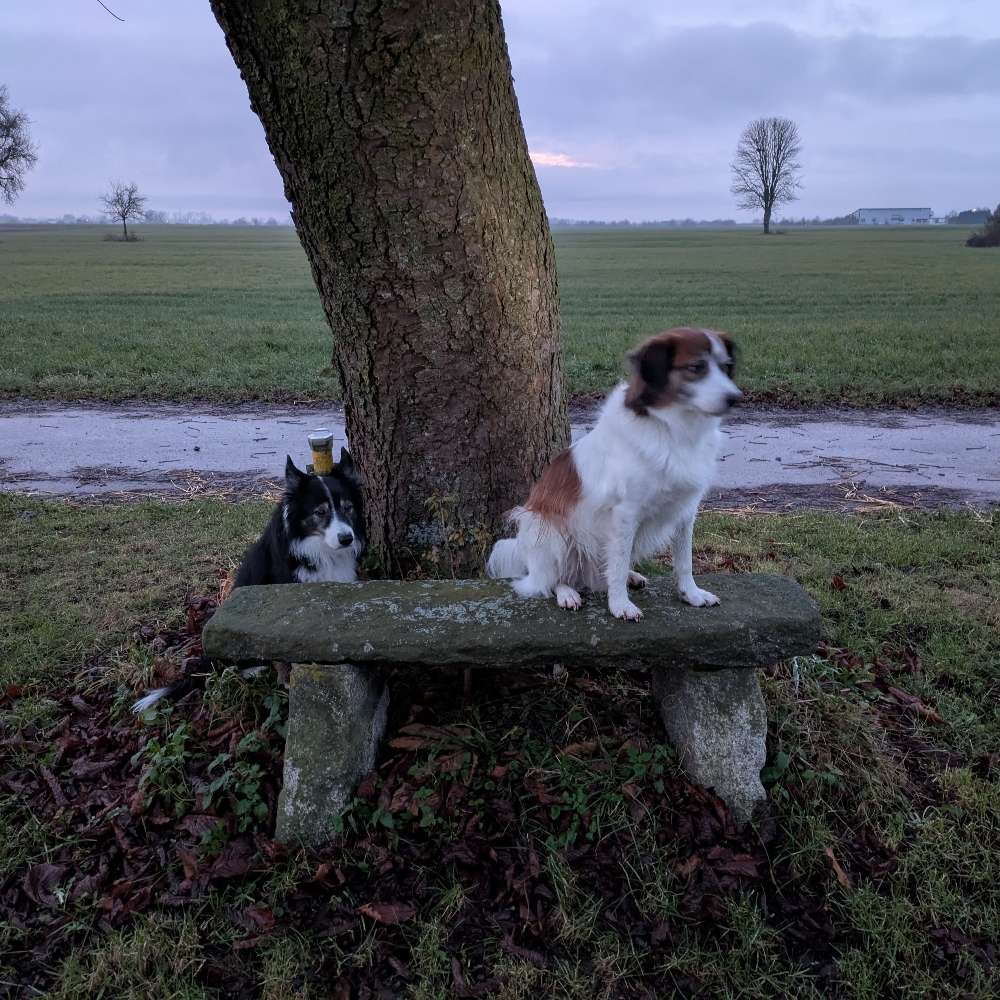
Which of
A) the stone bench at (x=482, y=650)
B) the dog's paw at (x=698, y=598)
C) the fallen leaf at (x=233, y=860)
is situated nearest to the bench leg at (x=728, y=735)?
the stone bench at (x=482, y=650)

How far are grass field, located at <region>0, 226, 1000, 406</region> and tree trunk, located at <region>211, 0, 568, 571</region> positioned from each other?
565cm

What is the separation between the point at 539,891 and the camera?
9.44 feet

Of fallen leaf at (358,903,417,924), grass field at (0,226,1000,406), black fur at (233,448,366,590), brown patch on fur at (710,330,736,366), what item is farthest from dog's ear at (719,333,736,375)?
grass field at (0,226,1000,406)

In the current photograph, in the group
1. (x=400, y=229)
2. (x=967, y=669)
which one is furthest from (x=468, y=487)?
(x=967, y=669)

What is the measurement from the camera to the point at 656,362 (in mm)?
2924

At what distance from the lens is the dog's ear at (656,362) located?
2920 millimetres

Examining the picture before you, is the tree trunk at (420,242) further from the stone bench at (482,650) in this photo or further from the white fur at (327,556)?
the stone bench at (482,650)

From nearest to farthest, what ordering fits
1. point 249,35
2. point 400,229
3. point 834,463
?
point 249,35, point 400,229, point 834,463

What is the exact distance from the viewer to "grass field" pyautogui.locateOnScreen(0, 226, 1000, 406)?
37.7 feet

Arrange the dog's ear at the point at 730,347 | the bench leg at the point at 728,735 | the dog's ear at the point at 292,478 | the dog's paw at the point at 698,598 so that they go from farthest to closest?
1. the dog's ear at the point at 292,478
2. the dog's paw at the point at 698,598
3. the bench leg at the point at 728,735
4. the dog's ear at the point at 730,347

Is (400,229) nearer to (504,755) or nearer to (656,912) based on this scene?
(504,755)

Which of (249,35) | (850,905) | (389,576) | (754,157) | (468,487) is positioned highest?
(754,157)

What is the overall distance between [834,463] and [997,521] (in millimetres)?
2037

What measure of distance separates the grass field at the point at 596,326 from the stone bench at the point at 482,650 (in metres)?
6.49
